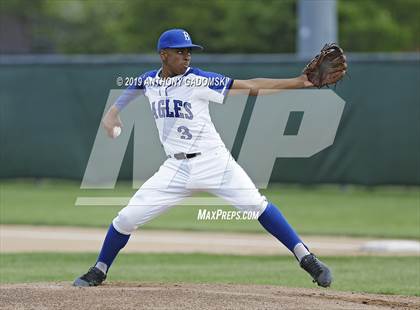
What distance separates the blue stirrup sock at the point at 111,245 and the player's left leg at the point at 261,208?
0.82m

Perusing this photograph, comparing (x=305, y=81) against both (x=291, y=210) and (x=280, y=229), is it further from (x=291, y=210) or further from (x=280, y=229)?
(x=291, y=210)

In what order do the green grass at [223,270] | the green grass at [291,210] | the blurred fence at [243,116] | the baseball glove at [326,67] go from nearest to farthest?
the baseball glove at [326,67], the green grass at [223,270], the green grass at [291,210], the blurred fence at [243,116]

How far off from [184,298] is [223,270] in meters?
3.58

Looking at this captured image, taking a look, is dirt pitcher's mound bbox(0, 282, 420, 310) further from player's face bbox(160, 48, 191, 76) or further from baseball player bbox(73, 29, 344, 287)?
player's face bbox(160, 48, 191, 76)

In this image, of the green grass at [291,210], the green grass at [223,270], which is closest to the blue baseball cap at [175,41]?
the green grass at [223,270]

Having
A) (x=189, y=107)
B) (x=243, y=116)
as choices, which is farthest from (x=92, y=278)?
(x=243, y=116)

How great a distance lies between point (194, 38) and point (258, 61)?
15528 mm

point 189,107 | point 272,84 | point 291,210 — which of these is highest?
point 272,84

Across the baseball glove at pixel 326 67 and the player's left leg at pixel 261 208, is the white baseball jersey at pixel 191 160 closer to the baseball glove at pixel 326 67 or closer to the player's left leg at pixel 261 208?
the player's left leg at pixel 261 208

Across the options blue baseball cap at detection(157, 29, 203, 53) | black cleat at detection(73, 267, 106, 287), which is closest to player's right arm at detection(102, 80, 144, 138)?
blue baseball cap at detection(157, 29, 203, 53)

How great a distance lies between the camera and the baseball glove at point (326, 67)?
25.3 ft

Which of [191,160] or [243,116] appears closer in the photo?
[191,160]

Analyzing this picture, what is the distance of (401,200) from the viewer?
17.8 m

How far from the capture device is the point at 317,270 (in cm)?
772
